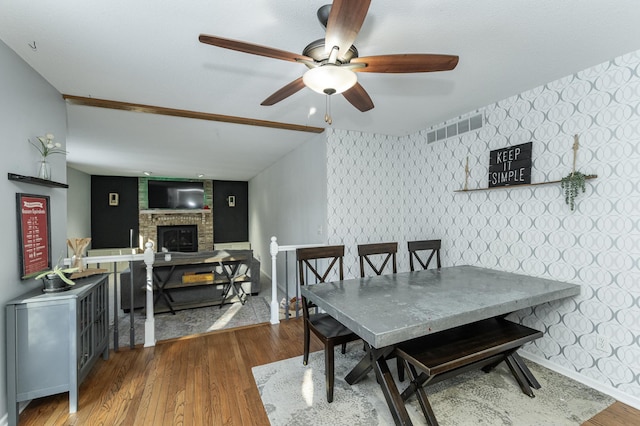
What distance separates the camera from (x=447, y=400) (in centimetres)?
199

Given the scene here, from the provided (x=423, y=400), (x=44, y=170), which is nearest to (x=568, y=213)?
(x=423, y=400)

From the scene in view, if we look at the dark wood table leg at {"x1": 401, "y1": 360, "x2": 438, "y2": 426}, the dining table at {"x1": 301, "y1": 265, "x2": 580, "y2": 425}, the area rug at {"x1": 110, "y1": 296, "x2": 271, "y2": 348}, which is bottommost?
the area rug at {"x1": 110, "y1": 296, "x2": 271, "y2": 348}

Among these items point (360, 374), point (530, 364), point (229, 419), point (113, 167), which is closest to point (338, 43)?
point (360, 374)

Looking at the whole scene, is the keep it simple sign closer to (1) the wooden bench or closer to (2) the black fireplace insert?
(1) the wooden bench

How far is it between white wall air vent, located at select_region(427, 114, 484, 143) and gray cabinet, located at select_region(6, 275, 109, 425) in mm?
3815

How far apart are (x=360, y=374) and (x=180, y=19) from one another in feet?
8.51

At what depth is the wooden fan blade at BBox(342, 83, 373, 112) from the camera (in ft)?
5.76

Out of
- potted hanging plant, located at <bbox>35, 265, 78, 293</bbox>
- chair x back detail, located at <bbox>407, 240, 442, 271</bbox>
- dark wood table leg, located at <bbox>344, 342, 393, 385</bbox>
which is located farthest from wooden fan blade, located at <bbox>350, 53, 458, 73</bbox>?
potted hanging plant, located at <bbox>35, 265, 78, 293</bbox>

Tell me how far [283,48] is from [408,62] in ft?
2.88

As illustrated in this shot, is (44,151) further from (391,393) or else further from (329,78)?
(391,393)

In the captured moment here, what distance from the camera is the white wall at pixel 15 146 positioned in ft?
5.79

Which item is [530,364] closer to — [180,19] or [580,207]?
[580,207]

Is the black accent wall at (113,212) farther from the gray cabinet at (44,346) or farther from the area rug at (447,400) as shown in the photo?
the area rug at (447,400)

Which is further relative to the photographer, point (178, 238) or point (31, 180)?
point (178, 238)
